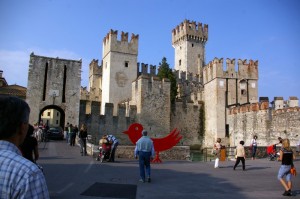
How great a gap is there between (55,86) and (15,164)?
27802mm

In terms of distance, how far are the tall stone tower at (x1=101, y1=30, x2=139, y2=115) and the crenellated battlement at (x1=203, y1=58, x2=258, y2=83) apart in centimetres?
1058

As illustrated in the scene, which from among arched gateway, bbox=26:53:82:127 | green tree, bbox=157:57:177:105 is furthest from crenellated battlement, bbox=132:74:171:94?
green tree, bbox=157:57:177:105

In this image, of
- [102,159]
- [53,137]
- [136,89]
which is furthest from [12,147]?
[136,89]

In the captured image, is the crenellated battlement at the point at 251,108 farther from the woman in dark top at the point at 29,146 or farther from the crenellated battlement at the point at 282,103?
the woman in dark top at the point at 29,146

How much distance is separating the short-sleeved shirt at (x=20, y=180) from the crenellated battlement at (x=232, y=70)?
32.1 meters

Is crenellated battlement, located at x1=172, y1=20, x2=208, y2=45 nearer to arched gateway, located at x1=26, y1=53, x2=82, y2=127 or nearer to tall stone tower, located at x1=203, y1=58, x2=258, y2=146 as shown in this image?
tall stone tower, located at x1=203, y1=58, x2=258, y2=146

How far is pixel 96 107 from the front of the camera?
102ft

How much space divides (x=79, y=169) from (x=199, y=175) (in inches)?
179

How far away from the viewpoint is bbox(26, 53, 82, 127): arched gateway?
28062 mm

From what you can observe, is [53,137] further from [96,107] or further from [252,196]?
[252,196]

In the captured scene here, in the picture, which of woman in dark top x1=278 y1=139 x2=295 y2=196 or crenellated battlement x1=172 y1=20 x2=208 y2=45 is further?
crenellated battlement x1=172 y1=20 x2=208 y2=45

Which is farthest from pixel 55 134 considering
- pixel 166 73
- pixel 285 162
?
pixel 166 73

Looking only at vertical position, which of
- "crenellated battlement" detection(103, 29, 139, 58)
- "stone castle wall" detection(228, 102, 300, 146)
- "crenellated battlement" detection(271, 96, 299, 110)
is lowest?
"stone castle wall" detection(228, 102, 300, 146)

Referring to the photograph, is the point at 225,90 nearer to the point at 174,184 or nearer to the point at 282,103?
the point at 282,103
